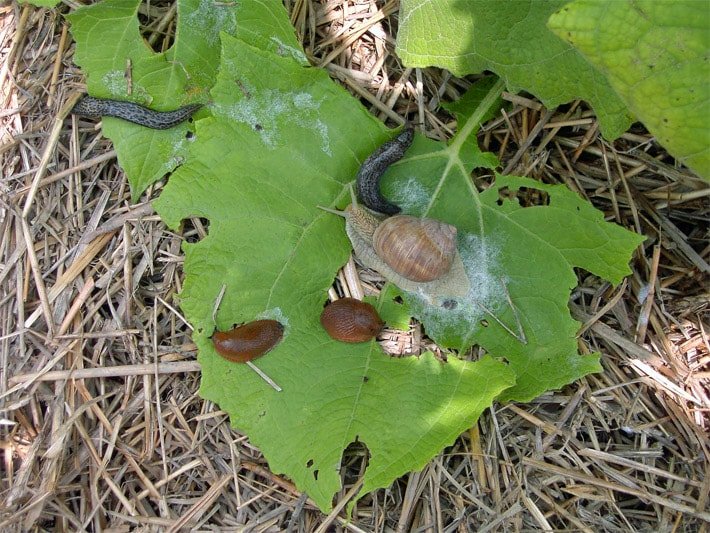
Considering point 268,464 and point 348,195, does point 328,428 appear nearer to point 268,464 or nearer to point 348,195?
point 268,464

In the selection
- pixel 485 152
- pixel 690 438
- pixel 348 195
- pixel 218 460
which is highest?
pixel 485 152

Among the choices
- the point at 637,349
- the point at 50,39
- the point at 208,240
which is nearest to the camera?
the point at 208,240

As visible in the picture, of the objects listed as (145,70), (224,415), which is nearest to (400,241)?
(224,415)

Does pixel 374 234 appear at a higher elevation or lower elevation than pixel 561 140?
lower

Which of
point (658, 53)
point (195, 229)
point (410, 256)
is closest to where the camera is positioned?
point (658, 53)

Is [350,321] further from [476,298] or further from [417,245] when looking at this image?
[476,298]

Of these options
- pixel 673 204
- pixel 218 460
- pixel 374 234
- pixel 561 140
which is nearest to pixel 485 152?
pixel 561 140
